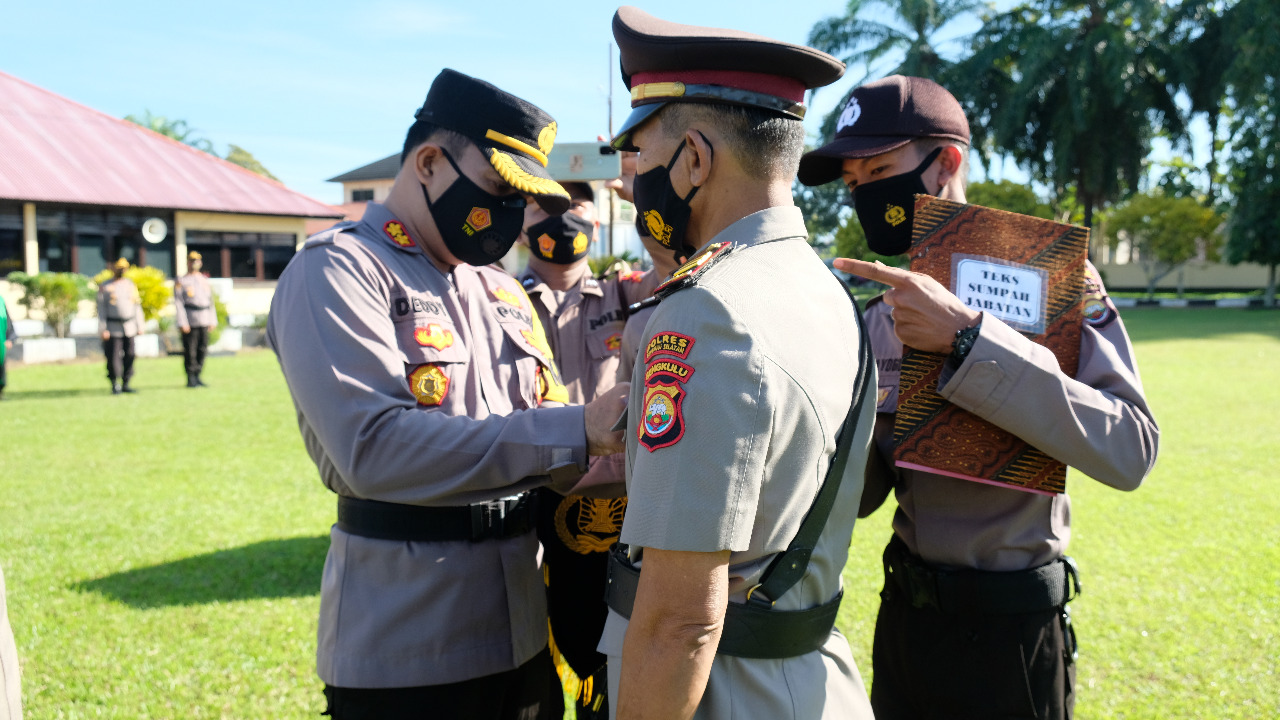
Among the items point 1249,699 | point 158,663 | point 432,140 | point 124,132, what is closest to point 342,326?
point 432,140

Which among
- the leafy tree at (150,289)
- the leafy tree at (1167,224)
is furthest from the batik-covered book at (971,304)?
the leafy tree at (1167,224)

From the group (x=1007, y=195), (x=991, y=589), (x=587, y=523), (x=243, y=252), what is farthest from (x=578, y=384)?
(x=1007, y=195)

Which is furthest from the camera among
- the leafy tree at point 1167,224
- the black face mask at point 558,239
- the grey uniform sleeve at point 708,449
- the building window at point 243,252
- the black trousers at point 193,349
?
the leafy tree at point 1167,224

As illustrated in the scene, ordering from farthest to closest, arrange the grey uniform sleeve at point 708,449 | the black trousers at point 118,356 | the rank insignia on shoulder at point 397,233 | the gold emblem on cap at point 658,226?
the black trousers at point 118,356 → the rank insignia on shoulder at point 397,233 → the gold emblem on cap at point 658,226 → the grey uniform sleeve at point 708,449

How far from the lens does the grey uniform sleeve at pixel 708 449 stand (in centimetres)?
133

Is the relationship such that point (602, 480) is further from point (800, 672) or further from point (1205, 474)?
point (1205, 474)

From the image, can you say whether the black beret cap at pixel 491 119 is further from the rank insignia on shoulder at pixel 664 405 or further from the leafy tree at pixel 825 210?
the leafy tree at pixel 825 210

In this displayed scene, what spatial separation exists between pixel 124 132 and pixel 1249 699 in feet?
103

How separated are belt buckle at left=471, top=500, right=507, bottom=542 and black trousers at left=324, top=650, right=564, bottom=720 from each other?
0.38 m

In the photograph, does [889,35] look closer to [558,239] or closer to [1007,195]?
[1007,195]

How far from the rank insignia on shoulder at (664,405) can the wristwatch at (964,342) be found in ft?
2.92

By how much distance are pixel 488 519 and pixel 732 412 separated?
1127mm

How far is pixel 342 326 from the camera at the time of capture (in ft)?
6.78

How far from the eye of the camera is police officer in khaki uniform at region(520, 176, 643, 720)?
279cm
